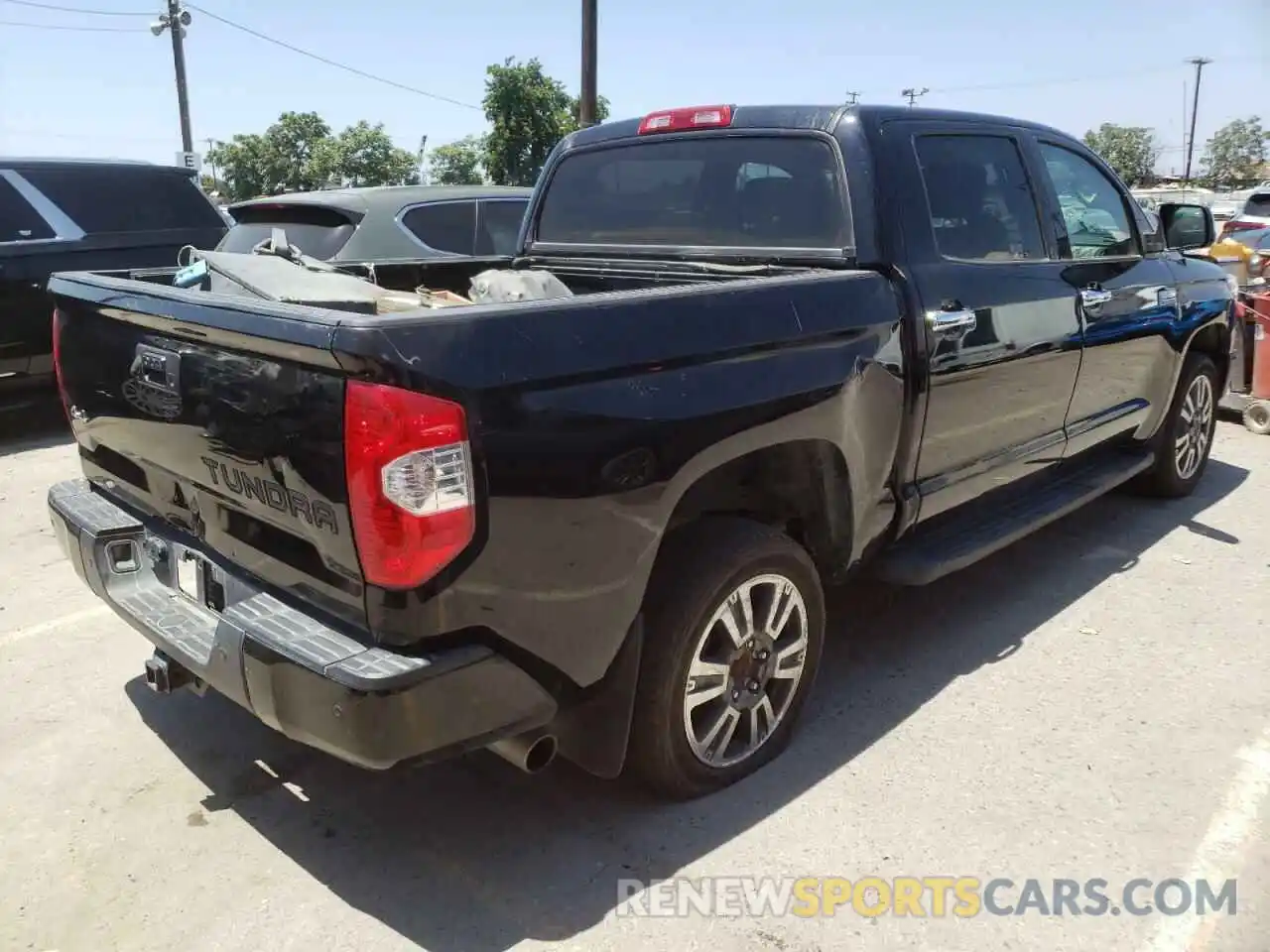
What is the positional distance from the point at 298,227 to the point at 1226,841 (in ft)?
20.4

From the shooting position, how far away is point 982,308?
3631 millimetres

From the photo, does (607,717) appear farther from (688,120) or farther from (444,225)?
(444,225)

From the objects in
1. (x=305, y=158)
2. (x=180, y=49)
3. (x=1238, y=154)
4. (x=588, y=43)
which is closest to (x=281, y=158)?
(x=305, y=158)

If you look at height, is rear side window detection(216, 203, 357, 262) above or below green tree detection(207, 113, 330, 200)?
below

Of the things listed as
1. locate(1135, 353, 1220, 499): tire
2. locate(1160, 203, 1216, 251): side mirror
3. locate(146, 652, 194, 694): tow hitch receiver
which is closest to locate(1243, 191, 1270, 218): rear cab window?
locate(1135, 353, 1220, 499): tire

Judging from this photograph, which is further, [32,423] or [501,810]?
[32,423]

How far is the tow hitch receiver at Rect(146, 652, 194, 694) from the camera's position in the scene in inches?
107

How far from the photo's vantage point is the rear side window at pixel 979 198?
3.62 meters

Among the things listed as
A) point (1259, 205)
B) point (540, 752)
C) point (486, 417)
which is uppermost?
point (1259, 205)

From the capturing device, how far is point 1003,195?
4031 millimetres

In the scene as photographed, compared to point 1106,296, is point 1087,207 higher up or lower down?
higher up

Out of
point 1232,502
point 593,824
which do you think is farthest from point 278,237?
point 1232,502

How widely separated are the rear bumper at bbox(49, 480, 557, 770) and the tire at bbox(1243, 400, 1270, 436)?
7073 mm

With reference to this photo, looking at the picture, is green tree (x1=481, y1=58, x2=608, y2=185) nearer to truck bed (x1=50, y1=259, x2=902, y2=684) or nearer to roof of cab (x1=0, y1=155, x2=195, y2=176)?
roof of cab (x1=0, y1=155, x2=195, y2=176)
